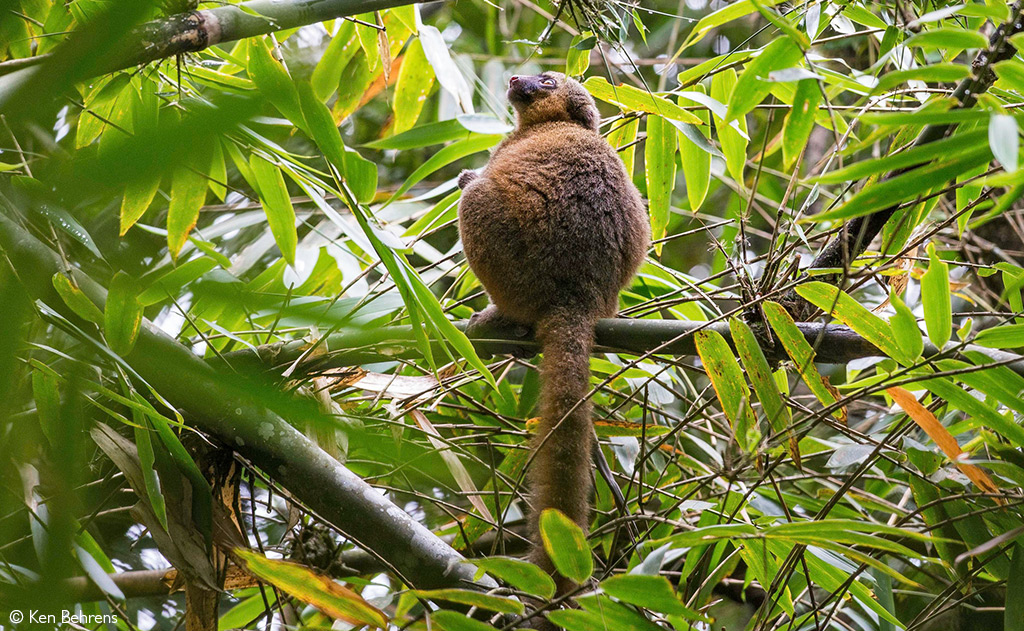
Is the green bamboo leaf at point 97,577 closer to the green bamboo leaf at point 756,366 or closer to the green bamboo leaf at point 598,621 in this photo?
the green bamboo leaf at point 598,621

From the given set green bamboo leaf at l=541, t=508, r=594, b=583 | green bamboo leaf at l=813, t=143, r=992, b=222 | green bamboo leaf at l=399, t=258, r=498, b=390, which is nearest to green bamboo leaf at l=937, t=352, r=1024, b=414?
green bamboo leaf at l=813, t=143, r=992, b=222

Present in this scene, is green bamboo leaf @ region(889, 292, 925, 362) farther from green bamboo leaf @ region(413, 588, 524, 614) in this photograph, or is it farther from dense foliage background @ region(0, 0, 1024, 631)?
green bamboo leaf @ region(413, 588, 524, 614)

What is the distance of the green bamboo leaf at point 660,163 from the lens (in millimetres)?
2877

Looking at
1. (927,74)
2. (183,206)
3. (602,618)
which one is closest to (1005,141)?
(927,74)

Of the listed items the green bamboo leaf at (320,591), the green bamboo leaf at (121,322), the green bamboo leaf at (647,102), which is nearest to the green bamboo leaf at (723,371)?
the green bamboo leaf at (647,102)

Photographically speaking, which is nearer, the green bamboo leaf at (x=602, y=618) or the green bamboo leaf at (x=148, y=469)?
the green bamboo leaf at (x=602, y=618)

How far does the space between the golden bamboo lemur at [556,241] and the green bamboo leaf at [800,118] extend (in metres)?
0.88

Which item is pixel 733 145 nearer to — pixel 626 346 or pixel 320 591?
pixel 626 346

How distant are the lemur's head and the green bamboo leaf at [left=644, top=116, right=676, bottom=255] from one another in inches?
34.3

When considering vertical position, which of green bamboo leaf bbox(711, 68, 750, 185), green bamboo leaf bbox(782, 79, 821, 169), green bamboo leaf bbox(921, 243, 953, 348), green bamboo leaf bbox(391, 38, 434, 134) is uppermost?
green bamboo leaf bbox(391, 38, 434, 134)

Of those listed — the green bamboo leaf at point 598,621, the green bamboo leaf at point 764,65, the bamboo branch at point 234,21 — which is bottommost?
the green bamboo leaf at point 598,621

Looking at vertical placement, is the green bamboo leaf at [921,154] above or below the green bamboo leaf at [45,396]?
below

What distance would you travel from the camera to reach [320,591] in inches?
67.1

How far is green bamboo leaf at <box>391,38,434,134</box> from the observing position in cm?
332
